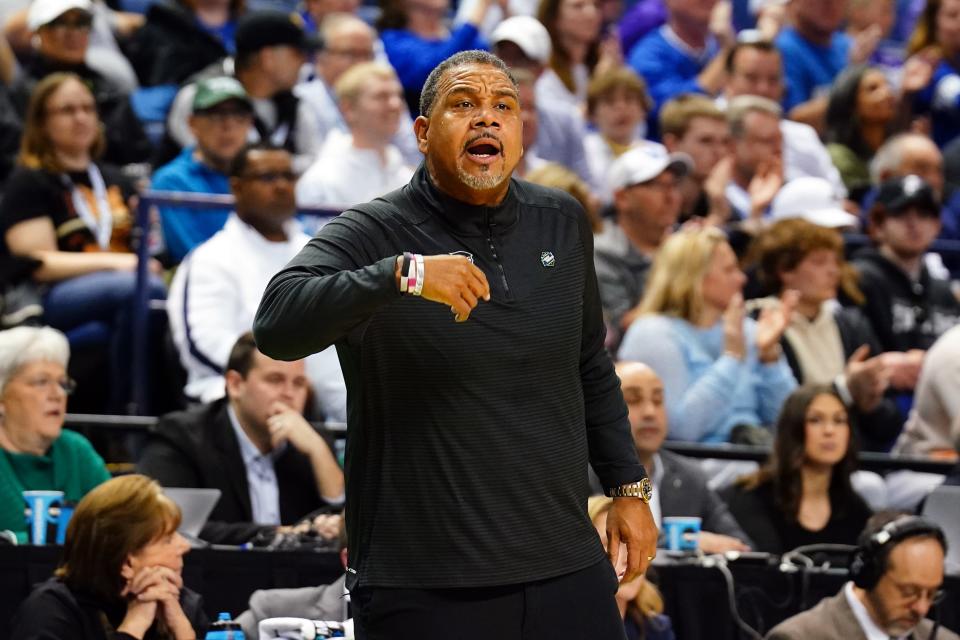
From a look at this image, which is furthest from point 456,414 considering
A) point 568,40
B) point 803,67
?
point 803,67

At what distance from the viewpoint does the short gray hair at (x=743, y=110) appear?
Result: 950cm

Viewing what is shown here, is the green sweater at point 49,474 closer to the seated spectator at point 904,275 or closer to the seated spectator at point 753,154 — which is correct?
the seated spectator at point 904,275

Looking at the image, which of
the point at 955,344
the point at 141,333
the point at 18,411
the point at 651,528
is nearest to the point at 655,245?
the point at 955,344

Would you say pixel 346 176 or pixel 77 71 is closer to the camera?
pixel 346 176

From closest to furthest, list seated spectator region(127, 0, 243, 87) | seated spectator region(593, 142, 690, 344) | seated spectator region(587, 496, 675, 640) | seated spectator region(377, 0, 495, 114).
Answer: seated spectator region(587, 496, 675, 640) → seated spectator region(593, 142, 690, 344) → seated spectator region(127, 0, 243, 87) → seated spectator region(377, 0, 495, 114)

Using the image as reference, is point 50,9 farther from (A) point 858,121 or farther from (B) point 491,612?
(B) point 491,612

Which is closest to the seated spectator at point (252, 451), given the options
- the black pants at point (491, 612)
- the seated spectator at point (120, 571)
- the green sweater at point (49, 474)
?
the green sweater at point (49, 474)

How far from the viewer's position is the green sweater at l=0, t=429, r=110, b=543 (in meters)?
5.62

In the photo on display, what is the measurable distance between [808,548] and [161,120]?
4562 mm

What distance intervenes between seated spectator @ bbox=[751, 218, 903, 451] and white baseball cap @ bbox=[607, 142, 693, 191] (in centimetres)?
54

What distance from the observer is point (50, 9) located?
8555 millimetres

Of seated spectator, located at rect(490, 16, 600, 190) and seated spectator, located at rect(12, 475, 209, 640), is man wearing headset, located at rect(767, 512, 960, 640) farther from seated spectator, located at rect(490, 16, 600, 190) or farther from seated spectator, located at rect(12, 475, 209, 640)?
seated spectator, located at rect(490, 16, 600, 190)

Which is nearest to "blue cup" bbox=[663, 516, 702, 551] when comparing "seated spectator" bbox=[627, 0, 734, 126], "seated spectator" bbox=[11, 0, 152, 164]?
"seated spectator" bbox=[11, 0, 152, 164]

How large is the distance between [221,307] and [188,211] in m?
0.95
